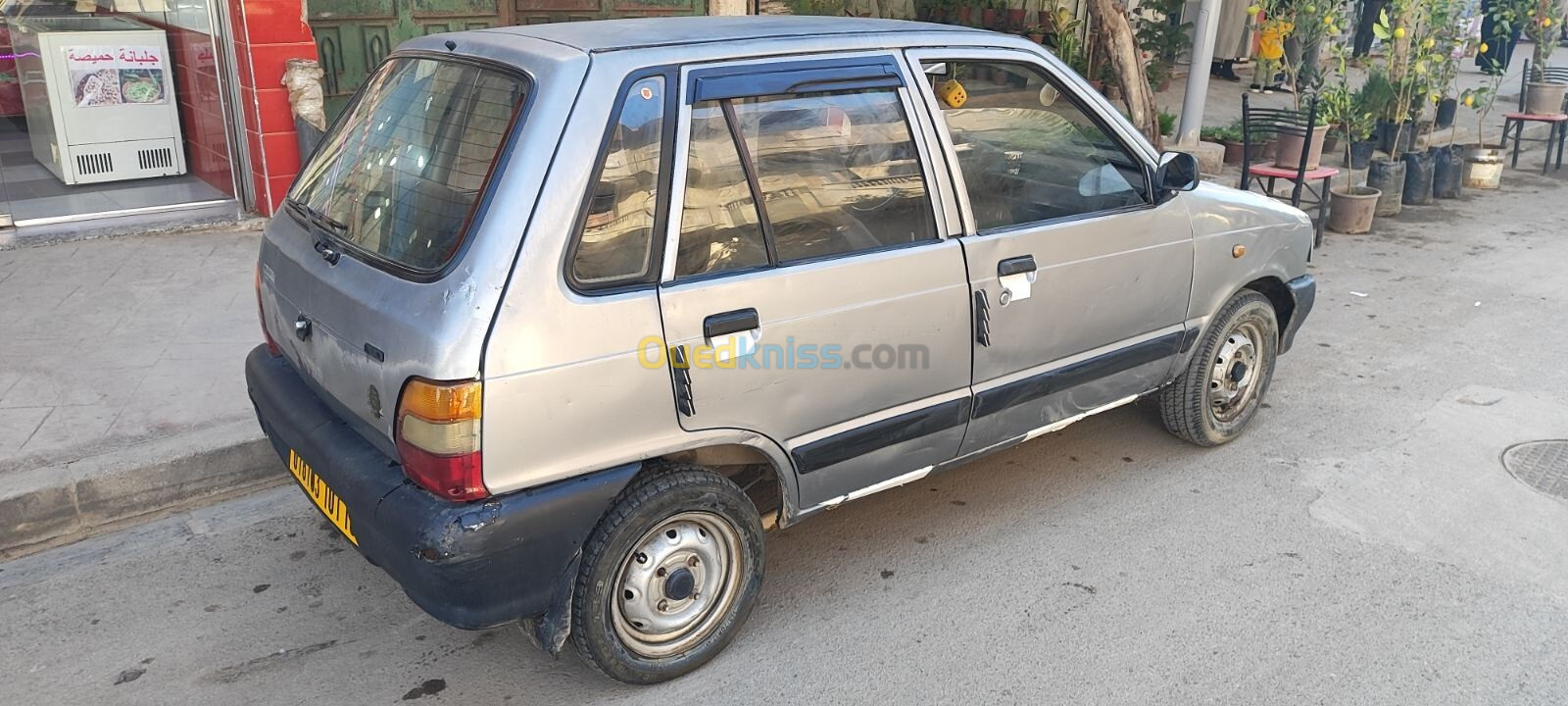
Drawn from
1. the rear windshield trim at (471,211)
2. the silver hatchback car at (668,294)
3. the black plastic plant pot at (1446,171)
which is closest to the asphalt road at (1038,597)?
the silver hatchback car at (668,294)

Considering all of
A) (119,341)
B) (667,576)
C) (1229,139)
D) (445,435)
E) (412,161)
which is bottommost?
(667,576)

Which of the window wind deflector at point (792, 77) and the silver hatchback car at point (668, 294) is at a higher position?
the window wind deflector at point (792, 77)

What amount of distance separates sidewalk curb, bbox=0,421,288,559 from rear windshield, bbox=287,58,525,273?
1343 millimetres

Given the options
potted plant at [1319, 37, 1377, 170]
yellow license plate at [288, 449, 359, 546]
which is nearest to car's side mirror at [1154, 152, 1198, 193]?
yellow license plate at [288, 449, 359, 546]

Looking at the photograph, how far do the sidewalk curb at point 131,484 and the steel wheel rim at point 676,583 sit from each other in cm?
211

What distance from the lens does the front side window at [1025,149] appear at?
3639 millimetres

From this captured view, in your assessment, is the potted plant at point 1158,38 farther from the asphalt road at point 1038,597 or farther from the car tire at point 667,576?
the car tire at point 667,576

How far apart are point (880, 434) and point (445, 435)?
4.61 ft

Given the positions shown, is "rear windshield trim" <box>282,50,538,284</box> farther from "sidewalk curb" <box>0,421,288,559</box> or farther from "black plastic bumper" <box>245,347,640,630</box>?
"sidewalk curb" <box>0,421,288,559</box>

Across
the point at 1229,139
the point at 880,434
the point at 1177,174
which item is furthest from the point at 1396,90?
the point at 880,434

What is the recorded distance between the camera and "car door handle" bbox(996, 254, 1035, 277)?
361 centimetres

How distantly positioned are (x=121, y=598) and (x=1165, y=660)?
335cm

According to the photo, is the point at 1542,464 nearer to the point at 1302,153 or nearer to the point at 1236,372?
the point at 1236,372

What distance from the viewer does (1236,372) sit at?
481 cm
